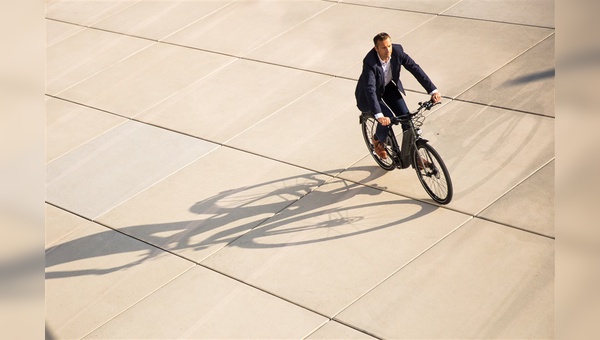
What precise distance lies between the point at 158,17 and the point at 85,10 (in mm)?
1729

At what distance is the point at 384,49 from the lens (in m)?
7.08

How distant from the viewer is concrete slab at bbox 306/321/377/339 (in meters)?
6.06

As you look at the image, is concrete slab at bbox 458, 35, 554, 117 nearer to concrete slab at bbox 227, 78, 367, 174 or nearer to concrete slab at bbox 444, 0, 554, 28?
concrete slab at bbox 444, 0, 554, 28

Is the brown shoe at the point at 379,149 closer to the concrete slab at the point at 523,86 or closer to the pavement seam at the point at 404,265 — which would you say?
the pavement seam at the point at 404,265

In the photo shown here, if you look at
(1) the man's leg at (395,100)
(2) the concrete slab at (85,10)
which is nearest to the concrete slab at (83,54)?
(2) the concrete slab at (85,10)

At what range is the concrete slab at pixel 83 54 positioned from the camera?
38.2 feet

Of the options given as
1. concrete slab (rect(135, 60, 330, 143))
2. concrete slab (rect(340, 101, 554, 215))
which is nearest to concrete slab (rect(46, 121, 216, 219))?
concrete slab (rect(135, 60, 330, 143))

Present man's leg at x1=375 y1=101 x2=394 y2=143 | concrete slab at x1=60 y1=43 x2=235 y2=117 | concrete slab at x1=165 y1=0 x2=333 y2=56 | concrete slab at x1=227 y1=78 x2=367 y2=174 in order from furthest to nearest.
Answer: concrete slab at x1=165 y1=0 x2=333 y2=56, concrete slab at x1=60 y1=43 x2=235 y2=117, concrete slab at x1=227 y1=78 x2=367 y2=174, man's leg at x1=375 y1=101 x2=394 y2=143

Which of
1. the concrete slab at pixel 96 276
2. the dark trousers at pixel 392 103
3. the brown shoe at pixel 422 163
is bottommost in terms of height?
the concrete slab at pixel 96 276

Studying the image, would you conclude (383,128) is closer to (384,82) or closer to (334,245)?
(384,82)

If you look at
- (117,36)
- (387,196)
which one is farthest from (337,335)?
(117,36)

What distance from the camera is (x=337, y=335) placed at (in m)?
6.09

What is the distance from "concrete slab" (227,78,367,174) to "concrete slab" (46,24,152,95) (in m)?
3.54

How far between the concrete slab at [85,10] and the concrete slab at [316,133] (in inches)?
210
